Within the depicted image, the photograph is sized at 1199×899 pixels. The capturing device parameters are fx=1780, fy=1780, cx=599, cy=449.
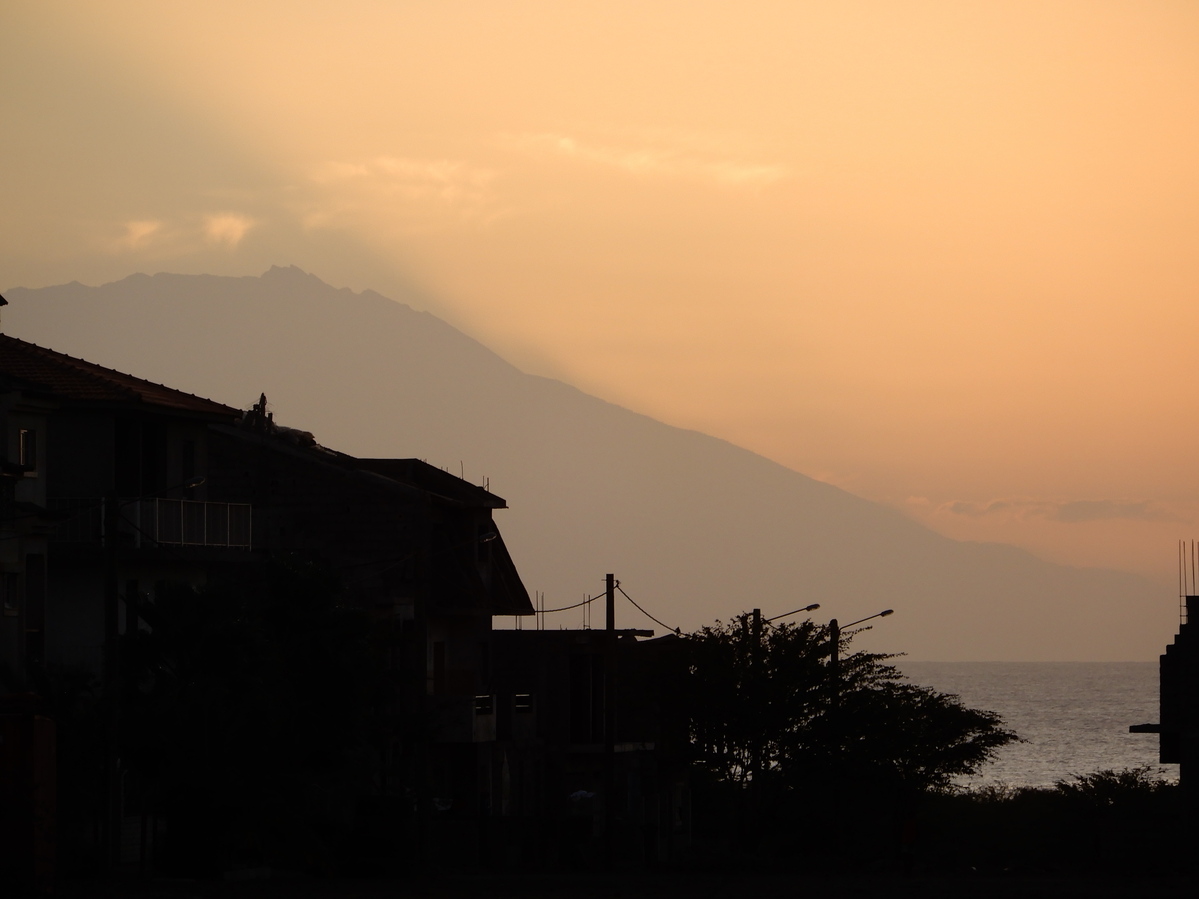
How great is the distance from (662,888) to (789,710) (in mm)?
19908

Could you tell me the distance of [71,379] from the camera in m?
45.5

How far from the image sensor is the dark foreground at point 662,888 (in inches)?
1219

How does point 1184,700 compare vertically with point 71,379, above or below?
below

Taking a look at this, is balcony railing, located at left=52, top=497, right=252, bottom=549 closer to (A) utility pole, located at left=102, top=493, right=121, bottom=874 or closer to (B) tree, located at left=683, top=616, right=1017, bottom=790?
(A) utility pole, located at left=102, top=493, right=121, bottom=874

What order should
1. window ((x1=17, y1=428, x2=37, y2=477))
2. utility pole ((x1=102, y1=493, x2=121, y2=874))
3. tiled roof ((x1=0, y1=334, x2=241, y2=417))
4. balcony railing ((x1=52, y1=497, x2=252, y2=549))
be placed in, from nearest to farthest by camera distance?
utility pole ((x1=102, y1=493, x2=121, y2=874)) → window ((x1=17, y1=428, x2=37, y2=477)) → balcony railing ((x1=52, y1=497, x2=252, y2=549)) → tiled roof ((x1=0, y1=334, x2=241, y2=417))

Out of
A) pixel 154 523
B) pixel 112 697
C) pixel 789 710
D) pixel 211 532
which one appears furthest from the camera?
pixel 789 710

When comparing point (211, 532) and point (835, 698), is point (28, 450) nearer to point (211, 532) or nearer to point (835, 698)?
point (211, 532)

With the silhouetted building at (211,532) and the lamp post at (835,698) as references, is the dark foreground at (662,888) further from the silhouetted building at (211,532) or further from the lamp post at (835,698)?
the lamp post at (835,698)

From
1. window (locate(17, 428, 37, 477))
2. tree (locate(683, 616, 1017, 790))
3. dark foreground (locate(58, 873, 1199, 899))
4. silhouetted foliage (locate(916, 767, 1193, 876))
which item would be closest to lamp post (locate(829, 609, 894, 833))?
tree (locate(683, 616, 1017, 790))

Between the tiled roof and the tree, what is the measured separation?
1763 centimetres

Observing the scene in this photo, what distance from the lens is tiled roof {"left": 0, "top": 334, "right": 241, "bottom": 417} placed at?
145ft

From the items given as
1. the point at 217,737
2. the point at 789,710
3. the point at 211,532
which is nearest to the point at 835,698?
the point at 789,710

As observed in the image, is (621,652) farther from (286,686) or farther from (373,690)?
(286,686)

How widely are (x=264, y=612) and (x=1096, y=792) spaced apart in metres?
50.4
